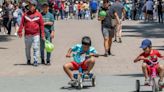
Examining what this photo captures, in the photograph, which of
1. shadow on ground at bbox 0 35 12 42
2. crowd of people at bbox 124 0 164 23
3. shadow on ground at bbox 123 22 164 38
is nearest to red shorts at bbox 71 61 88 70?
shadow on ground at bbox 0 35 12 42

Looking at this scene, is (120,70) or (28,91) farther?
(120,70)

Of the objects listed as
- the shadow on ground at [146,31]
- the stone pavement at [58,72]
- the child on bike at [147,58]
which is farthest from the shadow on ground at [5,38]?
the child on bike at [147,58]

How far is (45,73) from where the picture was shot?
1655 centimetres

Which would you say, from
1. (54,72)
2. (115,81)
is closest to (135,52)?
(54,72)

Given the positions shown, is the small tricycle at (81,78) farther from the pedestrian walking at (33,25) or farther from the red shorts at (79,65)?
the pedestrian walking at (33,25)

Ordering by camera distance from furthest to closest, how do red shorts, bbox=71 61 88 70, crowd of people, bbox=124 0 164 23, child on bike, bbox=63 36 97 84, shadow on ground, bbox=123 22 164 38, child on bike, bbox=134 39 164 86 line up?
crowd of people, bbox=124 0 164 23, shadow on ground, bbox=123 22 164 38, red shorts, bbox=71 61 88 70, child on bike, bbox=63 36 97 84, child on bike, bbox=134 39 164 86

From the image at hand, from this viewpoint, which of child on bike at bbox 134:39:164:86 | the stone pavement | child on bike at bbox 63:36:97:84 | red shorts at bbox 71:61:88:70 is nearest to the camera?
child on bike at bbox 134:39:164:86

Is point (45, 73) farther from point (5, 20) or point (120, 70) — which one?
point (5, 20)

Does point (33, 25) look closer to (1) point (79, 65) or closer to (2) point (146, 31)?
(1) point (79, 65)

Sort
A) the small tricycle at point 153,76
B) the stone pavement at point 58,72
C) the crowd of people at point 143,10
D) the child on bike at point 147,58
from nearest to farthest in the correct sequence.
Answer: the small tricycle at point 153,76, the child on bike at point 147,58, the stone pavement at point 58,72, the crowd of people at point 143,10

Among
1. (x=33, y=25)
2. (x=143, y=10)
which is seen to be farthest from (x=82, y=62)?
(x=143, y=10)

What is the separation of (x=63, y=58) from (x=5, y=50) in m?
4.22

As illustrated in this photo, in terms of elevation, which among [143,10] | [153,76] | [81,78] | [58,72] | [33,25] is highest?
[33,25]

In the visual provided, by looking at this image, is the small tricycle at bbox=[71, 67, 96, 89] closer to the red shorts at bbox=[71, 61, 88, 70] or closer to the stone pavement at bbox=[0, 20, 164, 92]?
the red shorts at bbox=[71, 61, 88, 70]
